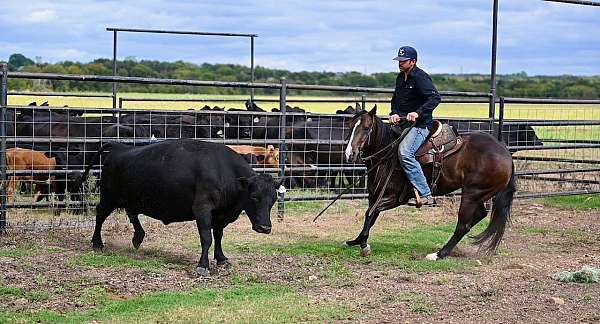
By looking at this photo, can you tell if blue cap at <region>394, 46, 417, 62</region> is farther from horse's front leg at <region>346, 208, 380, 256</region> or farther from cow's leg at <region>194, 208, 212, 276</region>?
cow's leg at <region>194, 208, 212, 276</region>

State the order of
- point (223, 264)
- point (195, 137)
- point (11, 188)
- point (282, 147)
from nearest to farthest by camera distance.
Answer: point (223, 264) → point (11, 188) → point (282, 147) → point (195, 137)

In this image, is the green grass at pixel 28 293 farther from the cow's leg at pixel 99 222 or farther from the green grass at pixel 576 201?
the green grass at pixel 576 201

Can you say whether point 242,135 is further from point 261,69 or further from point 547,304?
point 261,69

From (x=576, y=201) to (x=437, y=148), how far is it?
593cm

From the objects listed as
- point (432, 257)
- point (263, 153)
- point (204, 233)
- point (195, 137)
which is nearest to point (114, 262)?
point (204, 233)

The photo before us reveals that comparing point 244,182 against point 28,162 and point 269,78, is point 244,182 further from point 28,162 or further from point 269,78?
point 269,78

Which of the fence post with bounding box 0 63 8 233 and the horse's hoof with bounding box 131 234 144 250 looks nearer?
the horse's hoof with bounding box 131 234 144 250

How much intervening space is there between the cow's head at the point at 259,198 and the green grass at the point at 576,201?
24.1 feet

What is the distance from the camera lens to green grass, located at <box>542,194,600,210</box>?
14672mm

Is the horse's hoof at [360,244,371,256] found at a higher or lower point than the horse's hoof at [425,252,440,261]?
higher

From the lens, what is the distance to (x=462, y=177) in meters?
10.3

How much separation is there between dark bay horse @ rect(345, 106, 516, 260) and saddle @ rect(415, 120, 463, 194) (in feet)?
0.21

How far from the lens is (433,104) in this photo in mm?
9875

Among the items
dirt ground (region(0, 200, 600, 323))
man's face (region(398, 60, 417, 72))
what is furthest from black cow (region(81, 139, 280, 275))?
man's face (region(398, 60, 417, 72))
